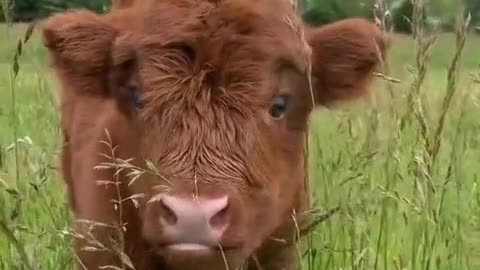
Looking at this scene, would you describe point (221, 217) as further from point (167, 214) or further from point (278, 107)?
point (278, 107)

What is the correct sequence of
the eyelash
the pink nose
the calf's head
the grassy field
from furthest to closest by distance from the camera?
the eyelash, the grassy field, the calf's head, the pink nose

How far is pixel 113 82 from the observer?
4051mm

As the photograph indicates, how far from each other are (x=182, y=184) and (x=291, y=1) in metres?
0.98

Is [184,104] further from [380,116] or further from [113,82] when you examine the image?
[380,116]

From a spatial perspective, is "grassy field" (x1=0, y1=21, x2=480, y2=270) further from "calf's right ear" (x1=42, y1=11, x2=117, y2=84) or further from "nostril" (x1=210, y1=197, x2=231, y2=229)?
"nostril" (x1=210, y1=197, x2=231, y2=229)

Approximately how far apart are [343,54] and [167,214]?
3.97 ft

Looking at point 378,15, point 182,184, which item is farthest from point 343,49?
point 182,184

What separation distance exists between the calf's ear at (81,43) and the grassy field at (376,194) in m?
0.22

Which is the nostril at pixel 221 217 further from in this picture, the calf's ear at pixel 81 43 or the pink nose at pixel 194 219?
the calf's ear at pixel 81 43

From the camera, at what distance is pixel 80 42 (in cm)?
407

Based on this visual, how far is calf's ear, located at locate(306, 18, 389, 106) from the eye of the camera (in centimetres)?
421

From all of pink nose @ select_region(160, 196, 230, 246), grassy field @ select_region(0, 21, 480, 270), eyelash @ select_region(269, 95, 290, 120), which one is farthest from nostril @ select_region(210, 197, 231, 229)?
eyelash @ select_region(269, 95, 290, 120)

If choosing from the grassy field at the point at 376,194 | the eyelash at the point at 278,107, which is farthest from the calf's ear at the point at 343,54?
the eyelash at the point at 278,107

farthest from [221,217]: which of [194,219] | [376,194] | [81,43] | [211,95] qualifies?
[81,43]
